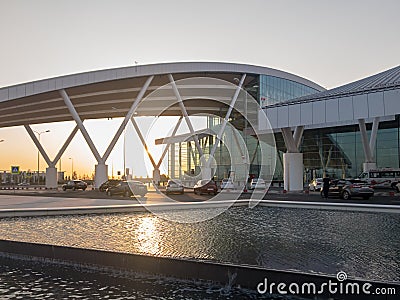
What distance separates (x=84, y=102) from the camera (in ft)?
174

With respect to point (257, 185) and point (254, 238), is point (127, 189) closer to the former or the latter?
point (257, 185)

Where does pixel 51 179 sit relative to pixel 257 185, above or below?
above

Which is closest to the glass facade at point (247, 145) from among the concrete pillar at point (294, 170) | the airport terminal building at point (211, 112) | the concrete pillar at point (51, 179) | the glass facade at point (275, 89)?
the glass facade at point (275, 89)

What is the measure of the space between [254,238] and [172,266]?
13.9 ft

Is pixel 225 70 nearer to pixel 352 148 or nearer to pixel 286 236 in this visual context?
pixel 352 148

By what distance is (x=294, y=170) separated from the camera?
36.8 metres

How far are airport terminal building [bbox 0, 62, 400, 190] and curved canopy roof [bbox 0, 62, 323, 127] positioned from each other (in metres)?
0.10

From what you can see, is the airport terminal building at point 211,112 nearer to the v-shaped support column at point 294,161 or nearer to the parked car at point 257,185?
the v-shaped support column at point 294,161

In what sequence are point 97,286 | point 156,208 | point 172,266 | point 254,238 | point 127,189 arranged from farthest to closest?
point 127,189, point 156,208, point 254,238, point 172,266, point 97,286

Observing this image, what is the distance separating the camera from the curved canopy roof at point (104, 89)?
148 feet

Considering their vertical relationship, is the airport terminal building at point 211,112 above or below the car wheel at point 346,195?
above


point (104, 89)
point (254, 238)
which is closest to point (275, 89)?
point (104, 89)

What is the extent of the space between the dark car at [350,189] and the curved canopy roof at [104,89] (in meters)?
22.2

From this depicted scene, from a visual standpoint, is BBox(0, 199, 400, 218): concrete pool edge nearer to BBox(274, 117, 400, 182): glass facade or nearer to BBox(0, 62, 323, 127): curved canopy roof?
BBox(0, 62, 323, 127): curved canopy roof
